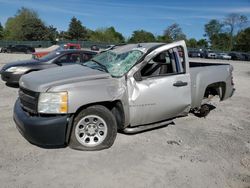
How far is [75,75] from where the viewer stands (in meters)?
4.63

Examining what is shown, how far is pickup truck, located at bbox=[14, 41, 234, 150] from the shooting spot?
4.12 metres

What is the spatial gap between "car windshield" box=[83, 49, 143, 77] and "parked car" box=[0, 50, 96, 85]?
3.99 m

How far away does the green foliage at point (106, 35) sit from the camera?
108m

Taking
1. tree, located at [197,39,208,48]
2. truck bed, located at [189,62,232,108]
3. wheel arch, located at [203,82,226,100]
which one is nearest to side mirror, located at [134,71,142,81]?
truck bed, located at [189,62,232,108]

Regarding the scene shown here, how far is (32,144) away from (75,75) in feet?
4.38

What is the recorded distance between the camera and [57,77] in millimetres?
4551

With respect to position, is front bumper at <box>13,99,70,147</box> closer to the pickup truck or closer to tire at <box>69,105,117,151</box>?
the pickup truck

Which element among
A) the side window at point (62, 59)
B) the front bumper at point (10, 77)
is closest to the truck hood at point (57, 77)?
the front bumper at point (10, 77)

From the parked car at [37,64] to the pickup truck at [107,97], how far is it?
3943 mm

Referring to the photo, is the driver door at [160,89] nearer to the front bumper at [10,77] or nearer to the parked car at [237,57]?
the front bumper at [10,77]

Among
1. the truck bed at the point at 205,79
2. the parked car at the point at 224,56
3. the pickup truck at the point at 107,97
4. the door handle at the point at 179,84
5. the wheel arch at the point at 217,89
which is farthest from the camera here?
the parked car at the point at 224,56

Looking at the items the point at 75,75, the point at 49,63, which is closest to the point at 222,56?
the point at 49,63

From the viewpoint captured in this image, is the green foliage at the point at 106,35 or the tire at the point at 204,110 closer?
the tire at the point at 204,110

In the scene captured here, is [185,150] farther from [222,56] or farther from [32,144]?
[222,56]
